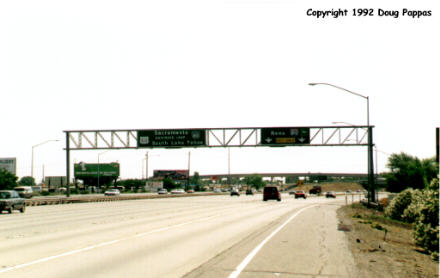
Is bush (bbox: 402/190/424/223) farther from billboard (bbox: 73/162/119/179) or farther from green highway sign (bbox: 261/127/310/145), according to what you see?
billboard (bbox: 73/162/119/179)

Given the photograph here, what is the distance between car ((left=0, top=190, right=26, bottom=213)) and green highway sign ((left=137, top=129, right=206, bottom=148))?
23602 millimetres

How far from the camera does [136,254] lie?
13875mm

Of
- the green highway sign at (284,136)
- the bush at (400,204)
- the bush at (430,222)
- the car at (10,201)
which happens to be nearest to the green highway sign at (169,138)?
the green highway sign at (284,136)

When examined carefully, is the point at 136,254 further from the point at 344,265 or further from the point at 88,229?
the point at 88,229

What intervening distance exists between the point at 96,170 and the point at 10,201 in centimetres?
10440

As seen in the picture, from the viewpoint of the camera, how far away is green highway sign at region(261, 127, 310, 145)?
58469 mm

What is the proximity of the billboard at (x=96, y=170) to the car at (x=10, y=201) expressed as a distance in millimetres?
100752

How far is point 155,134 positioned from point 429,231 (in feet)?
151

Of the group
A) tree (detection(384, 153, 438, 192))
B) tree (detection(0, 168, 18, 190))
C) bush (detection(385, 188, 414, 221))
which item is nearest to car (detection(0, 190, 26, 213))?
bush (detection(385, 188, 414, 221))

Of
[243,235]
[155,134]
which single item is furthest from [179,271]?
[155,134]

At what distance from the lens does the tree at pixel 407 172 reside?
51.8 meters

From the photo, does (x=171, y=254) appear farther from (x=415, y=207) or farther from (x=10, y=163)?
(x=10, y=163)

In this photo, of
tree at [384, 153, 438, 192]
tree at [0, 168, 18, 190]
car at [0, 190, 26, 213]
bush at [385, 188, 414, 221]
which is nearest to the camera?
car at [0, 190, 26, 213]

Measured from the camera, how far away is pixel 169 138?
60.2 m
